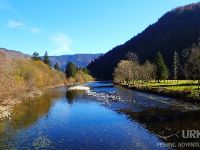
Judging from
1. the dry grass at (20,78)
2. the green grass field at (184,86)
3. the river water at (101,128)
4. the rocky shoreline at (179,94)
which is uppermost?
the dry grass at (20,78)

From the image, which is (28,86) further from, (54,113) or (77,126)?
(77,126)

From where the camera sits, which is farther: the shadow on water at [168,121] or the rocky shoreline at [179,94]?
the rocky shoreline at [179,94]

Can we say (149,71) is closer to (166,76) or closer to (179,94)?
(166,76)

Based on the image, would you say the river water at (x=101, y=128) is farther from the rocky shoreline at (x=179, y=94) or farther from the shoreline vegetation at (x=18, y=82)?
the shoreline vegetation at (x=18, y=82)

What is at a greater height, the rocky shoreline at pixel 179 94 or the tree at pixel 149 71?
the tree at pixel 149 71

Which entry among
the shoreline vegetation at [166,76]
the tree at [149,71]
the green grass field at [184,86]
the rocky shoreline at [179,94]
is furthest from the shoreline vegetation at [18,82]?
the tree at [149,71]

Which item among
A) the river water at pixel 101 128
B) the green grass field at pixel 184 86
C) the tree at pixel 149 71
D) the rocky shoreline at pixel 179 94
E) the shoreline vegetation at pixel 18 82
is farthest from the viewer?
the tree at pixel 149 71

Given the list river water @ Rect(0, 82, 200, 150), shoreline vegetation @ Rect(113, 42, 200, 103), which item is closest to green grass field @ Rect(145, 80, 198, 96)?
shoreline vegetation @ Rect(113, 42, 200, 103)

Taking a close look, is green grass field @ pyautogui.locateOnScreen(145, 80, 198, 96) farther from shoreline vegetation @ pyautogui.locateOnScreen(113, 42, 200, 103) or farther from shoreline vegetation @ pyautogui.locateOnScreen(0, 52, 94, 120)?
shoreline vegetation @ pyautogui.locateOnScreen(0, 52, 94, 120)

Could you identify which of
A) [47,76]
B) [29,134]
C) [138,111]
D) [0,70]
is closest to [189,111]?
[138,111]

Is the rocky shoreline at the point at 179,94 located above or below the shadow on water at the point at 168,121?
above

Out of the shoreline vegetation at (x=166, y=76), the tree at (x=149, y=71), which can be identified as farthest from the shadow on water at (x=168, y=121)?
the tree at (x=149, y=71)

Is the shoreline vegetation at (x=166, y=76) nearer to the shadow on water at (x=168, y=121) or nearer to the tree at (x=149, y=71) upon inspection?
the tree at (x=149, y=71)

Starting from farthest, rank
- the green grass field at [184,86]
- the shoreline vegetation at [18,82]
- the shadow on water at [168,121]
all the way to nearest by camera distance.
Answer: the green grass field at [184,86], the shoreline vegetation at [18,82], the shadow on water at [168,121]
